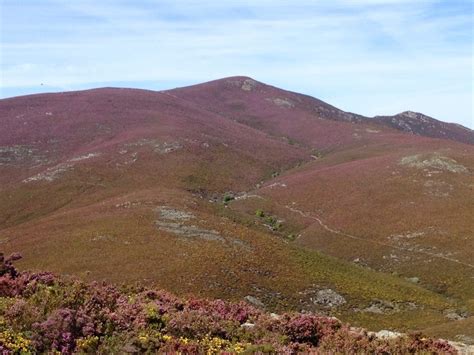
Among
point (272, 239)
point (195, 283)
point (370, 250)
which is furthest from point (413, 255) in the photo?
point (195, 283)

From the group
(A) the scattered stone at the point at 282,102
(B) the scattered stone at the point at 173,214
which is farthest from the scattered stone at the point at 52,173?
(A) the scattered stone at the point at 282,102

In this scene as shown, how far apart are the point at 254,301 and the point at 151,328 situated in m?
24.1

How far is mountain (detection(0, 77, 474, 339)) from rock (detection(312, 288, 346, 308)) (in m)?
0.15

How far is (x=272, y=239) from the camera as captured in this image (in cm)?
5384

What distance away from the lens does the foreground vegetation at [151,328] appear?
543 inches

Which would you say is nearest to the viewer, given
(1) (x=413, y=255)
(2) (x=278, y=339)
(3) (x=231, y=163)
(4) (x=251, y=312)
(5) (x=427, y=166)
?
(2) (x=278, y=339)

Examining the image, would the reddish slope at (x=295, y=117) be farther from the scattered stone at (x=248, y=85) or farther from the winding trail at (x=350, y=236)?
the winding trail at (x=350, y=236)

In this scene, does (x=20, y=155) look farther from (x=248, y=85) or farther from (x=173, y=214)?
(x=248, y=85)

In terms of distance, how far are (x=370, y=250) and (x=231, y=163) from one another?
39802 mm

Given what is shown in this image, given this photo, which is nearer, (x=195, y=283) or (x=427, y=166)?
(x=195, y=283)

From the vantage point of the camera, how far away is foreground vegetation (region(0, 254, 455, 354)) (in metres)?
13.8

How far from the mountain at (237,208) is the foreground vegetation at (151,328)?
333 inches

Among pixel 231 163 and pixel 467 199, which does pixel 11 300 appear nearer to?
pixel 467 199

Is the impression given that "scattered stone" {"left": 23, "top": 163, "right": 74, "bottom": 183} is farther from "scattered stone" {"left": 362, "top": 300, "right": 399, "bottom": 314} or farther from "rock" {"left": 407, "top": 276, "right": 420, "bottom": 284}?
"scattered stone" {"left": 362, "top": 300, "right": 399, "bottom": 314}
